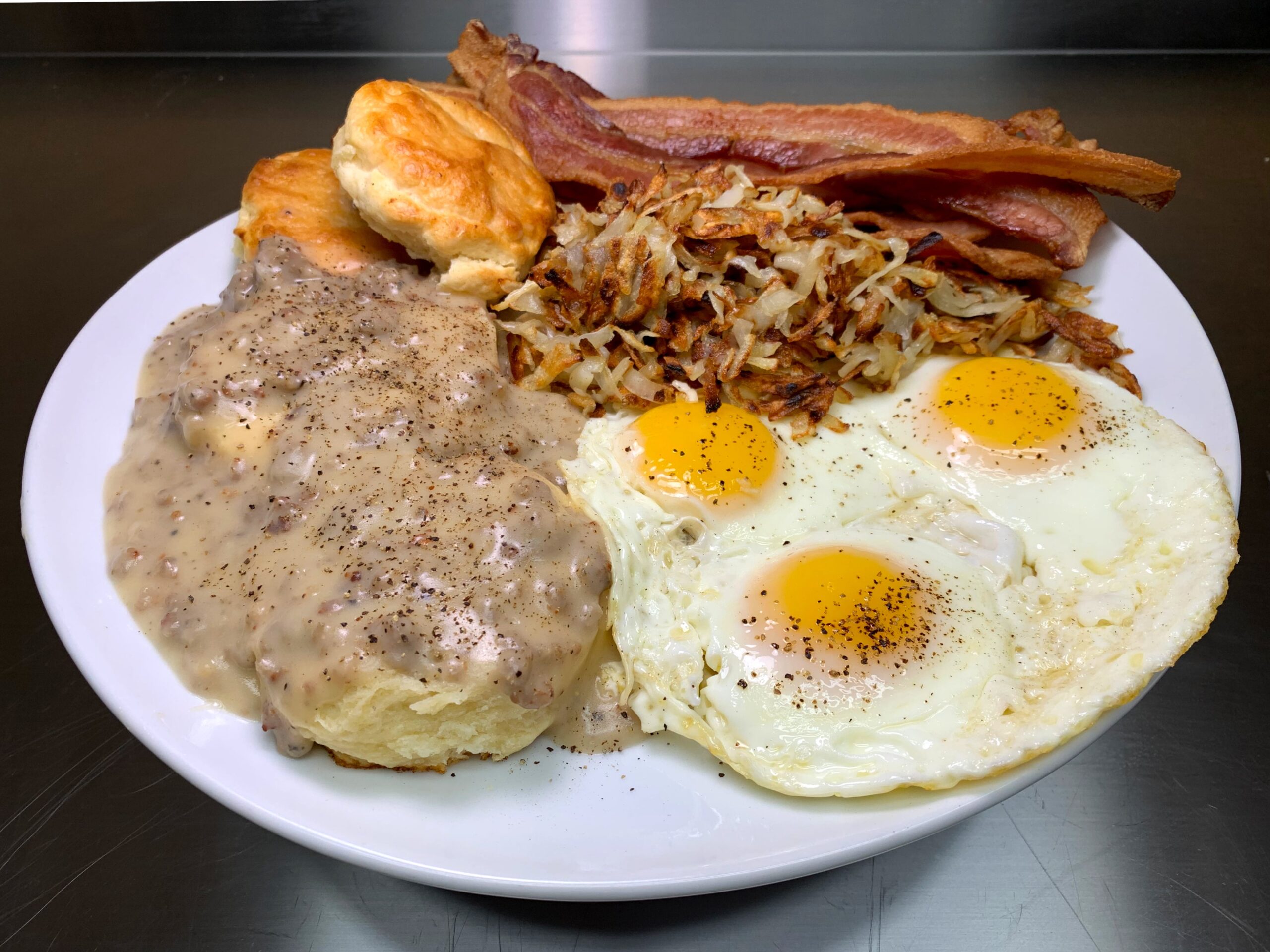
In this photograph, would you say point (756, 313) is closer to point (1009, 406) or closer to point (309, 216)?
point (1009, 406)

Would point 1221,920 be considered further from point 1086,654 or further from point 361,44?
point 361,44

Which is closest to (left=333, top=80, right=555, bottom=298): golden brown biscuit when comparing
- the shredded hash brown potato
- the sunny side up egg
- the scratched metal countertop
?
the shredded hash brown potato

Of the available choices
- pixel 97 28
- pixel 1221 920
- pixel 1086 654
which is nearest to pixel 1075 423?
pixel 1086 654

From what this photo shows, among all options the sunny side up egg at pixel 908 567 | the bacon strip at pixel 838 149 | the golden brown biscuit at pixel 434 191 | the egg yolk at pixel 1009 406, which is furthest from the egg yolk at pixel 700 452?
the bacon strip at pixel 838 149

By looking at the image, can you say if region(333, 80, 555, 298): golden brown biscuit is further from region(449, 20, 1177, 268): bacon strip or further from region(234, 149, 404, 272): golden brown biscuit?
region(449, 20, 1177, 268): bacon strip

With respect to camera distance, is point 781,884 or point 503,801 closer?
point 503,801

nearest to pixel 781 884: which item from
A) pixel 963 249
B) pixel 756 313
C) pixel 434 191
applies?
pixel 756 313

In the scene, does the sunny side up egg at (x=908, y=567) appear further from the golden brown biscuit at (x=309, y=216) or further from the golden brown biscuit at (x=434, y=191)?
the golden brown biscuit at (x=309, y=216)
